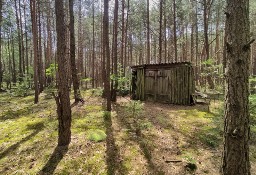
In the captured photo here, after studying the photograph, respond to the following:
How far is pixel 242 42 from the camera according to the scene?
3.36 meters

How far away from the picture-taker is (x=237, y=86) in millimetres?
3395

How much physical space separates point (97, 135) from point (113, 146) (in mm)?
925

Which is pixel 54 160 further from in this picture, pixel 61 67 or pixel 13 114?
pixel 13 114

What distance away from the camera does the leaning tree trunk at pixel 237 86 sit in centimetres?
336

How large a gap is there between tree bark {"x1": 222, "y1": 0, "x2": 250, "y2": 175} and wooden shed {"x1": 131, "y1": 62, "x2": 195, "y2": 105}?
9910 mm

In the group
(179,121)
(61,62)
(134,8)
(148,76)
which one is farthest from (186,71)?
(134,8)

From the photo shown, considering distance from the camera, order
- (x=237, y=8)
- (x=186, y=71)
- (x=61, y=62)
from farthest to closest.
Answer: (x=186, y=71) < (x=61, y=62) < (x=237, y=8)

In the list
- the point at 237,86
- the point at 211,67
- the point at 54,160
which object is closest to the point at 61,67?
the point at 54,160

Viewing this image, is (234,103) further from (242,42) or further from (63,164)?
(63,164)

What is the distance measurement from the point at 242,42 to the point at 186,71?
10063mm

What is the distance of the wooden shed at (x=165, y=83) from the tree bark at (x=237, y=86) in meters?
9.91

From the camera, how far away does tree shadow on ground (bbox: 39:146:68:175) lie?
516 centimetres

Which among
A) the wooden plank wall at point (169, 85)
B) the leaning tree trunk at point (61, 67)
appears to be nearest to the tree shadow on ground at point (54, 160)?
the leaning tree trunk at point (61, 67)

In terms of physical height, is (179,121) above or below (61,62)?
below
